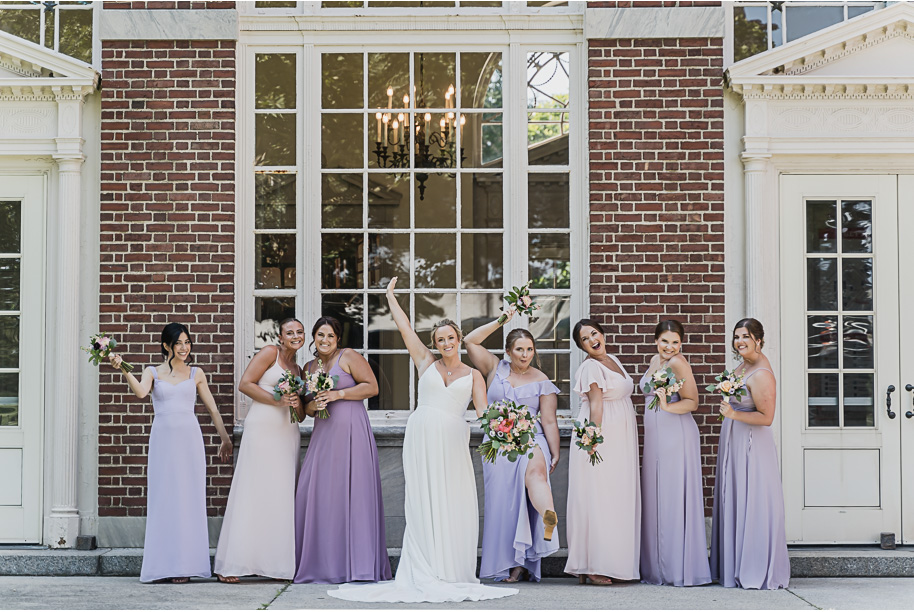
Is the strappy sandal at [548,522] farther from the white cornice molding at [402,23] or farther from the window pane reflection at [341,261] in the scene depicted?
the white cornice molding at [402,23]

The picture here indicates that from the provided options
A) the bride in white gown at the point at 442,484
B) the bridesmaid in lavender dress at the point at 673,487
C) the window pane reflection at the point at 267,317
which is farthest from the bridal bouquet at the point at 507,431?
the window pane reflection at the point at 267,317

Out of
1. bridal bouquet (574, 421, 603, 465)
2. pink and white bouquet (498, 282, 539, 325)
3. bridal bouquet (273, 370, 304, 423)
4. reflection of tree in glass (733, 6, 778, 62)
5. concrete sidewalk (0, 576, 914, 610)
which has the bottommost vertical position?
concrete sidewalk (0, 576, 914, 610)

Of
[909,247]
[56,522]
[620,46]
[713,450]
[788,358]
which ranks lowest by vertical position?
[56,522]

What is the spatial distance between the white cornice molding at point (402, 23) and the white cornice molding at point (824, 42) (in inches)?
51.5

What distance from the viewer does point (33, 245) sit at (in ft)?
26.7

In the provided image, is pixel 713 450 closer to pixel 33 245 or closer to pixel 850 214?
pixel 850 214

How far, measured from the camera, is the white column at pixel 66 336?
26.1 ft

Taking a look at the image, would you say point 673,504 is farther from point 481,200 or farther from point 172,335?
point 172,335

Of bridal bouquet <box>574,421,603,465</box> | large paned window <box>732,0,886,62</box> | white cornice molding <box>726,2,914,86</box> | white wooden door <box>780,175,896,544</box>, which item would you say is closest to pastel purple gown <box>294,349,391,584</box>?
bridal bouquet <box>574,421,603,465</box>

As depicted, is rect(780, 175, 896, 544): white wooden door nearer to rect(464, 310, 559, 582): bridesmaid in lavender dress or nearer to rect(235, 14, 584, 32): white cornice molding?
rect(464, 310, 559, 582): bridesmaid in lavender dress

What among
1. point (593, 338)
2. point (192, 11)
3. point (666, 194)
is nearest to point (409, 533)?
point (593, 338)

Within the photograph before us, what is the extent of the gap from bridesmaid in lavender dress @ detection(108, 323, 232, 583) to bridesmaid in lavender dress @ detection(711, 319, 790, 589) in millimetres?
3464

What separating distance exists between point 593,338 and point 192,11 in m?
3.93

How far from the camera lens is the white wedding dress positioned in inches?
266
